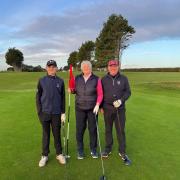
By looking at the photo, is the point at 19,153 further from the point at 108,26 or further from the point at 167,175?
the point at 108,26

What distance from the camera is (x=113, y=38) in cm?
8731

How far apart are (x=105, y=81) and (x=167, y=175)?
7.66ft

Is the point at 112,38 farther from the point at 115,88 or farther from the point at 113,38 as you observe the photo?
the point at 115,88

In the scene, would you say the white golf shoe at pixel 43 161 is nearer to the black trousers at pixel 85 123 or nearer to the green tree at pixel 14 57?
the black trousers at pixel 85 123

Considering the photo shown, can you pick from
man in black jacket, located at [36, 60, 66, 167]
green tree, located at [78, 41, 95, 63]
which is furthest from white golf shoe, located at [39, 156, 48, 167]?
green tree, located at [78, 41, 95, 63]

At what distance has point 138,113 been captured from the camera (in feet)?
49.6

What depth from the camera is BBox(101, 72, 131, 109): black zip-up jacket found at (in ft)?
27.4

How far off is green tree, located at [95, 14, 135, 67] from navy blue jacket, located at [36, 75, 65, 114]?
79.1 metres

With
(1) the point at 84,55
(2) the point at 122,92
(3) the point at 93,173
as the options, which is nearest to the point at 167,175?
(3) the point at 93,173

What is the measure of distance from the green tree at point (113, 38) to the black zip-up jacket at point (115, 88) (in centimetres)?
7865

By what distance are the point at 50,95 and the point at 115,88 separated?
1.41 m

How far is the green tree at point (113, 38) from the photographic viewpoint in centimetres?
8706

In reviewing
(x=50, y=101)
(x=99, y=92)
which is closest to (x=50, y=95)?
(x=50, y=101)

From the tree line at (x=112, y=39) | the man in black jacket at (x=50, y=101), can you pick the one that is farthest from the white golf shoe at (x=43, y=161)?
the tree line at (x=112, y=39)
